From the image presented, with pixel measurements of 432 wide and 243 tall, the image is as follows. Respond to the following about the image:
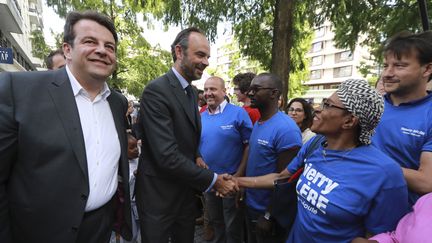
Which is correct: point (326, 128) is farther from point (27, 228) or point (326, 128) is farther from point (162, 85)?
point (27, 228)

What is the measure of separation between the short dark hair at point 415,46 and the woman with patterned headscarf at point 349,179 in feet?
1.92

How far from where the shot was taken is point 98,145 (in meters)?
1.98

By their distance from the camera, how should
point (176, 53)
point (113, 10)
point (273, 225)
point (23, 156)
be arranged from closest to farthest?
point (23, 156)
point (273, 225)
point (176, 53)
point (113, 10)

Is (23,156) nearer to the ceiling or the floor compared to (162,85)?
nearer to the floor

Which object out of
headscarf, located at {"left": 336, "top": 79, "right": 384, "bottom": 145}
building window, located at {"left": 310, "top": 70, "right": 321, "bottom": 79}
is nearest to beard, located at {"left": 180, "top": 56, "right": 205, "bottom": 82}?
headscarf, located at {"left": 336, "top": 79, "right": 384, "bottom": 145}

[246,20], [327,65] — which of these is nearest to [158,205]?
[246,20]

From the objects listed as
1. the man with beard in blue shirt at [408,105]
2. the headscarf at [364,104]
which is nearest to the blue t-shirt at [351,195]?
the headscarf at [364,104]

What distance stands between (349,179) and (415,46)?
1143 millimetres

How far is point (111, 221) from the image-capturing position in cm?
226

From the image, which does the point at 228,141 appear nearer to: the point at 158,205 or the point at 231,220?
the point at 231,220

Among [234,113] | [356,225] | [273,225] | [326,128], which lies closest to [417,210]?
[356,225]

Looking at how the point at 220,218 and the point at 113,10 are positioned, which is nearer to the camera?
the point at 220,218

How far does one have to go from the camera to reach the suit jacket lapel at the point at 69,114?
5.84ft

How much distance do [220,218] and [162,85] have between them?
2378 mm
